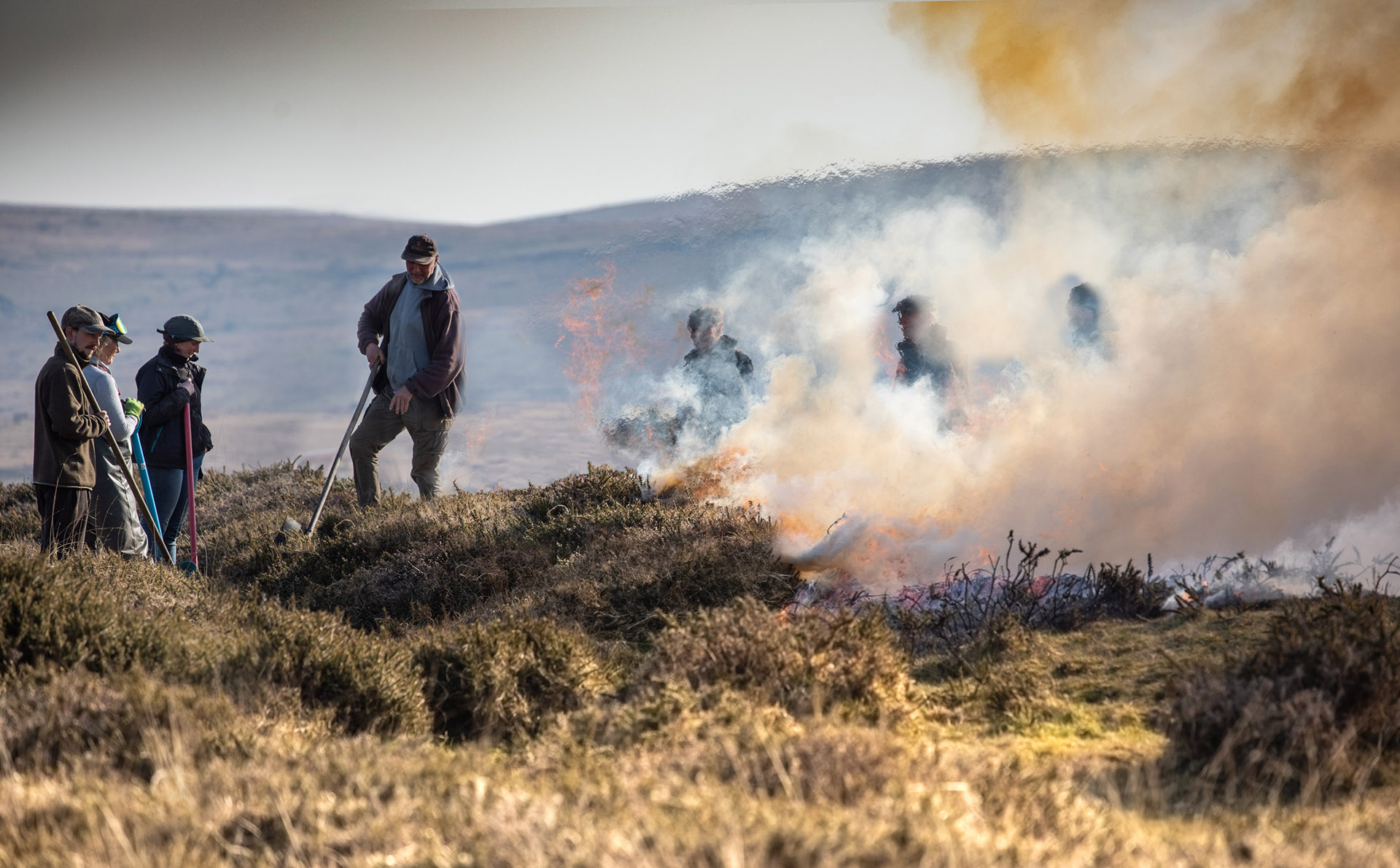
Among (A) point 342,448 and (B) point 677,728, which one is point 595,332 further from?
(B) point 677,728

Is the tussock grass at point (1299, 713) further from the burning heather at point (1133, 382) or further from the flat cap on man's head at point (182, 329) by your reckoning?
the flat cap on man's head at point (182, 329)

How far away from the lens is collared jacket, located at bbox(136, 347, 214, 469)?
9.15m

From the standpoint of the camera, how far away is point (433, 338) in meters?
10.1

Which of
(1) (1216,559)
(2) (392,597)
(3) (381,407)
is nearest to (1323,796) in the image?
(1) (1216,559)

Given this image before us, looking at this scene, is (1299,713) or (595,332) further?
(595,332)

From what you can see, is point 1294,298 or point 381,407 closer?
point 1294,298

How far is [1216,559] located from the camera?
7160mm

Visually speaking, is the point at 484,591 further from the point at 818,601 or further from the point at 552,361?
the point at 552,361

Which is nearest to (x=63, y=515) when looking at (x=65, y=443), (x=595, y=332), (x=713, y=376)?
(x=65, y=443)

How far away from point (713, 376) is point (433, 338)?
2687 mm

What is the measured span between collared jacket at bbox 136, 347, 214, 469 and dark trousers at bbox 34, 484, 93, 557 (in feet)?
4.78

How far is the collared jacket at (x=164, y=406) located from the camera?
30.0 feet

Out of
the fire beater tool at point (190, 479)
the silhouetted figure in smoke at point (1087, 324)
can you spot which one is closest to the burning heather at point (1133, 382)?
the silhouetted figure in smoke at point (1087, 324)

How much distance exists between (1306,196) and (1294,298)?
799mm
